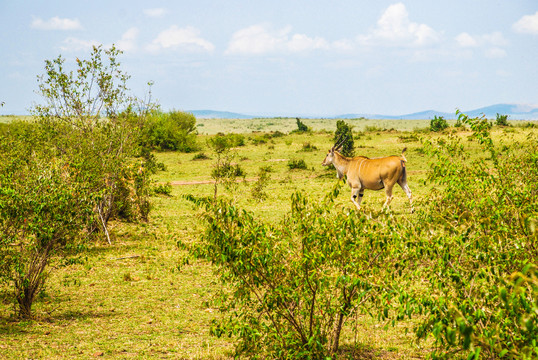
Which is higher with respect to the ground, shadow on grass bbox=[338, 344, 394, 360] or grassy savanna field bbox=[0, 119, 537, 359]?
shadow on grass bbox=[338, 344, 394, 360]

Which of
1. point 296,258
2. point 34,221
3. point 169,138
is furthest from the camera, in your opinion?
point 169,138

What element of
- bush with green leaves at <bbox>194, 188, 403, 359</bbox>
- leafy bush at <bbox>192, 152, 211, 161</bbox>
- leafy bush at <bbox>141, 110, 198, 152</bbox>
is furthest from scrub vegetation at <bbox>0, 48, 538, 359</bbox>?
leafy bush at <bbox>141, 110, 198, 152</bbox>

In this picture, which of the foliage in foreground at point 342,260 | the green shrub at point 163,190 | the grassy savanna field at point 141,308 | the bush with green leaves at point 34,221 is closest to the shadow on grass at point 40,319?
the grassy savanna field at point 141,308

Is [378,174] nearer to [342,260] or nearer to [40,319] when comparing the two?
[40,319]

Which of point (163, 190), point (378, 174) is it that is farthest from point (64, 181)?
point (163, 190)

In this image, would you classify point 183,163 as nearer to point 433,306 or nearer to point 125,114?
point 125,114

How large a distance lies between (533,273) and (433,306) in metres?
1.95

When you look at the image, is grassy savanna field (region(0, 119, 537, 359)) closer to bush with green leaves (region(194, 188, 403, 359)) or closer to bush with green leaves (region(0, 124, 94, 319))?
bush with green leaves (region(194, 188, 403, 359))

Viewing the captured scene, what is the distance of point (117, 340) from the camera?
804cm

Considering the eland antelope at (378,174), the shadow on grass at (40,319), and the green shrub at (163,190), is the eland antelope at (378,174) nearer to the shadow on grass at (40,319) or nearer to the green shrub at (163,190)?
the green shrub at (163,190)

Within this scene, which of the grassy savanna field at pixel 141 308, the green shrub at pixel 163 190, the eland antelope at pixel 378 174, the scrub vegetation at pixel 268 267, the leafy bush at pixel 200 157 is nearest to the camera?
the scrub vegetation at pixel 268 267

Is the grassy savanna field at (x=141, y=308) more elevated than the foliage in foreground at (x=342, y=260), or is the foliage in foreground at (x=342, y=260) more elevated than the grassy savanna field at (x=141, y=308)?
the foliage in foreground at (x=342, y=260)

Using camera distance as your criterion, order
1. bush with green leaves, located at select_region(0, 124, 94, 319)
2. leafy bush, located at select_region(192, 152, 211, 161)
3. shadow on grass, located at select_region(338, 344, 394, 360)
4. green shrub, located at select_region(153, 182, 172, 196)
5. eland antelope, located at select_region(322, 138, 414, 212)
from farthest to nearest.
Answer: leafy bush, located at select_region(192, 152, 211, 161)
green shrub, located at select_region(153, 182, 172, 196)
eland antelope, located at select_region(322, 138, 414, 212)
bush with green leaves, located at select_region(0, 124, 94, 319)
shadow on grass, located at select_region(338, 344, 394, 360)

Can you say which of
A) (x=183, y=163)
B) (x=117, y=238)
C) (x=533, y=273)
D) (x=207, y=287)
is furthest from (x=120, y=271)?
(x=183, y=163)
